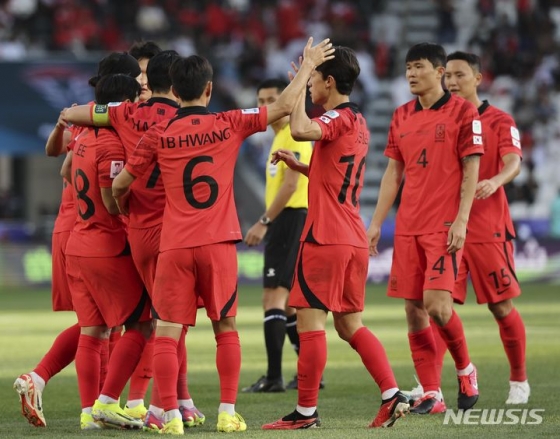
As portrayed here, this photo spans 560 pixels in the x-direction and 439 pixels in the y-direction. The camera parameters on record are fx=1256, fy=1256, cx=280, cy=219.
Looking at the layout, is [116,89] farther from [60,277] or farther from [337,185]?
[337,185]

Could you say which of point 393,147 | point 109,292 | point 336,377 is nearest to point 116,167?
point 109,292

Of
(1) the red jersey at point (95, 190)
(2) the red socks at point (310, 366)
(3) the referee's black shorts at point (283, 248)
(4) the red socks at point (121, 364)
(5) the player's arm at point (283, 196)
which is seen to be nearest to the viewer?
(2) the red socks at point (310, 366)

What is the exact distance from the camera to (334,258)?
7.52 meters

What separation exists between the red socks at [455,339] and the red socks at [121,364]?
6.80 ft

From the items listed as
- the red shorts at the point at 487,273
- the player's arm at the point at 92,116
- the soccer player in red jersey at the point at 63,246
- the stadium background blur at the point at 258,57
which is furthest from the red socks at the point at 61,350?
the stadium background blur at the point at 258,57

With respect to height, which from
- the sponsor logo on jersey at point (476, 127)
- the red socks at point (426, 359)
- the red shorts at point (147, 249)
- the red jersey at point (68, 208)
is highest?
the sponsor logo on jersey at point (476, 127)

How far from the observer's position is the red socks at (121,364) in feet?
24.9

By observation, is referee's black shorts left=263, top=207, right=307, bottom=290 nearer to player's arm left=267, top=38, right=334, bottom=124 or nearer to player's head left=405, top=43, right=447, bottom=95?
player's head left=405, top=43, right=447, bottom=95

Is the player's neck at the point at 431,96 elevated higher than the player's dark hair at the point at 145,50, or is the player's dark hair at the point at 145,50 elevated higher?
the player's dark hair at the point at 145,50

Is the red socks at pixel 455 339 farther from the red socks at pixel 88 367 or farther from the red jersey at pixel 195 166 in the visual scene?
the red socks at pixel 88 367

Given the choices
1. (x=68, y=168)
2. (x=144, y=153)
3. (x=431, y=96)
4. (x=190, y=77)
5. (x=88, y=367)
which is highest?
(x=190, y=77)

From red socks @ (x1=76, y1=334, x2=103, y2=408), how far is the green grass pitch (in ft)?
0.76

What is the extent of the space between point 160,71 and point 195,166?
0.75m

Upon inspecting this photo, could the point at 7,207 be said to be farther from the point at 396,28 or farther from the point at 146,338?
the point at 146,338
